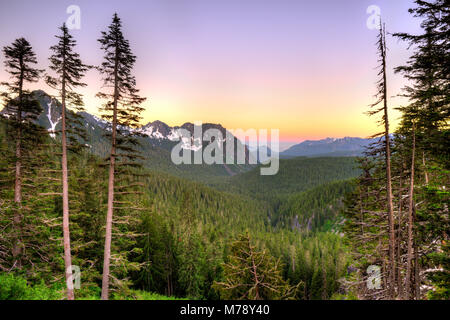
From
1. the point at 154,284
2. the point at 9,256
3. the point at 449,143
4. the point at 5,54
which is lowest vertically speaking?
the point at 154,284

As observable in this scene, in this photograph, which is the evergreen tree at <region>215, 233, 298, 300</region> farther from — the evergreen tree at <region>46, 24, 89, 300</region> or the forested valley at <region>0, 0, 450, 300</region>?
the evergreen tree at <region>46, 24, 89, 300</region>

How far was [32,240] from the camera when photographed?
12203 millimetres

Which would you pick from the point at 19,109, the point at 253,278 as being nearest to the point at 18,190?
the point at 19,109

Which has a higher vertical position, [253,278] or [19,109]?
[19,109]

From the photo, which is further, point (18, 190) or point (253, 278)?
point (18, 190)

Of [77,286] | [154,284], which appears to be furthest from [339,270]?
[77,286]

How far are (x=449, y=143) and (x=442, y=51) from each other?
415 cm

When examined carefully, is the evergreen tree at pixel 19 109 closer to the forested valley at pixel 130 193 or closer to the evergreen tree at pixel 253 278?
the forested valley at pixel 130 193

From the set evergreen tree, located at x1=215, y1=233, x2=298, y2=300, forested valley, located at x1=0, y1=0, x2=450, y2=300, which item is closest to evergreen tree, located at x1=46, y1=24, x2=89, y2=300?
forested valley, located at x1=0, y1=0, x2=450, y2=300

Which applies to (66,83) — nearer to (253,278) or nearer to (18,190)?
(18,190)
